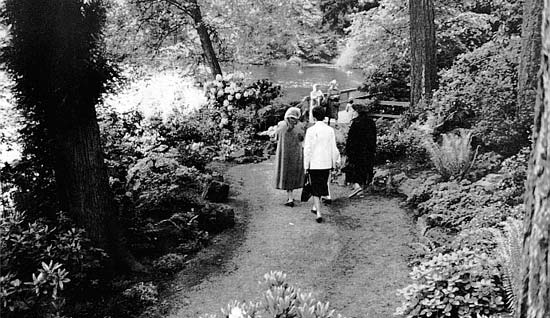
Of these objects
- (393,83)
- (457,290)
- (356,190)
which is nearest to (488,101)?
(356,190)

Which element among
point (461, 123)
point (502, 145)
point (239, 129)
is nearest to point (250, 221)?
point (502, 145)

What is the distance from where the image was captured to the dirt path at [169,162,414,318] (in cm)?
565

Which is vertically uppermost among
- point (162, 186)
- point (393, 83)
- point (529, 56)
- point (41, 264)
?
point (529, 56)

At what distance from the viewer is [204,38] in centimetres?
1675

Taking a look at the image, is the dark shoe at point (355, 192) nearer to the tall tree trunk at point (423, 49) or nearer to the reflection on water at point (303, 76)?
the tall tree trunk at point (423, 49)

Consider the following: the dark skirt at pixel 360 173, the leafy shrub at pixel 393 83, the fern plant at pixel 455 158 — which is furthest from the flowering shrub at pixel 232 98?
the fern plant at pixel 455 158

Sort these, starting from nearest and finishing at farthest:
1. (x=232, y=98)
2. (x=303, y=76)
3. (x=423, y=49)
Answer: (x=423, y=49)
(x=232, y=98)
(x=303, y=76)

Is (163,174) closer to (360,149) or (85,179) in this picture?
(85,179)

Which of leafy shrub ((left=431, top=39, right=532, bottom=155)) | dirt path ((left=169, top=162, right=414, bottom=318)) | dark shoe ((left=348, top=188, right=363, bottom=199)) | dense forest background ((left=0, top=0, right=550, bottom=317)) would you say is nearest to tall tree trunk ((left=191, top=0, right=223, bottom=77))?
dense forest background ((left=0, top=0, right=550, bottom=317))

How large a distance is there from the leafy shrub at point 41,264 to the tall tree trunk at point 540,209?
4125mm

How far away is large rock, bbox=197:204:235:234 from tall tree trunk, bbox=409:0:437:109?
22.4 ft

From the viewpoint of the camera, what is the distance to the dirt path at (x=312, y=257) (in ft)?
18.5

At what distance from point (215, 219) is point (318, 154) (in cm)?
193

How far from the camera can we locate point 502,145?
862cm
